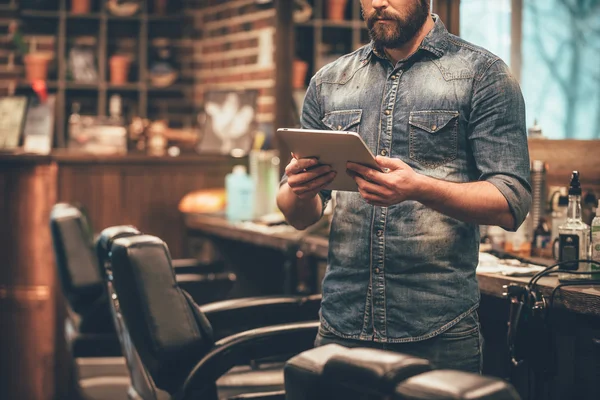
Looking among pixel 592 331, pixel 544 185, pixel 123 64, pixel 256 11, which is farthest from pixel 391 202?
pixel 123 64

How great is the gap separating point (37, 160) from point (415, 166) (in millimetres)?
2821

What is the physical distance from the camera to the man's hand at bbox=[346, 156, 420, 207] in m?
1.54

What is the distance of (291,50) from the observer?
3.90 meters

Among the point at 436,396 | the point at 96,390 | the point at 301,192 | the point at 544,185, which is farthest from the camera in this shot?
the point at 96,390

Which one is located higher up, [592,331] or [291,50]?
[291,50]

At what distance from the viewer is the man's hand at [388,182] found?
60.7 inches

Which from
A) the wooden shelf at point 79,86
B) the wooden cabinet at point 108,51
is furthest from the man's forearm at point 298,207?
the wooden shelf at point 79,86

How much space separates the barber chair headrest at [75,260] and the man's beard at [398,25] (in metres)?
1.73

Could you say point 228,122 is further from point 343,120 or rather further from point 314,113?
point 343,120

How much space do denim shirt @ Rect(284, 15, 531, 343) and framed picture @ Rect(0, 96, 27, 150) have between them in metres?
3.13

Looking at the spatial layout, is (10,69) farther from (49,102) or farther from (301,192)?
(301,192)

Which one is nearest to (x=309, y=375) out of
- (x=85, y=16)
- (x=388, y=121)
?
(x=388, y=121)

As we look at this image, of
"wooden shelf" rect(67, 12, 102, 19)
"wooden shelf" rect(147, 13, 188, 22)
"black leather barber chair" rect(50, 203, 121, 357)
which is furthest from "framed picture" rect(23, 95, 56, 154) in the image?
"wooden shelf" rect(147, 13, 188, 22)

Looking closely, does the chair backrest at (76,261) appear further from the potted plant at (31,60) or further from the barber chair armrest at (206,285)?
the potted plant at (31,60)
